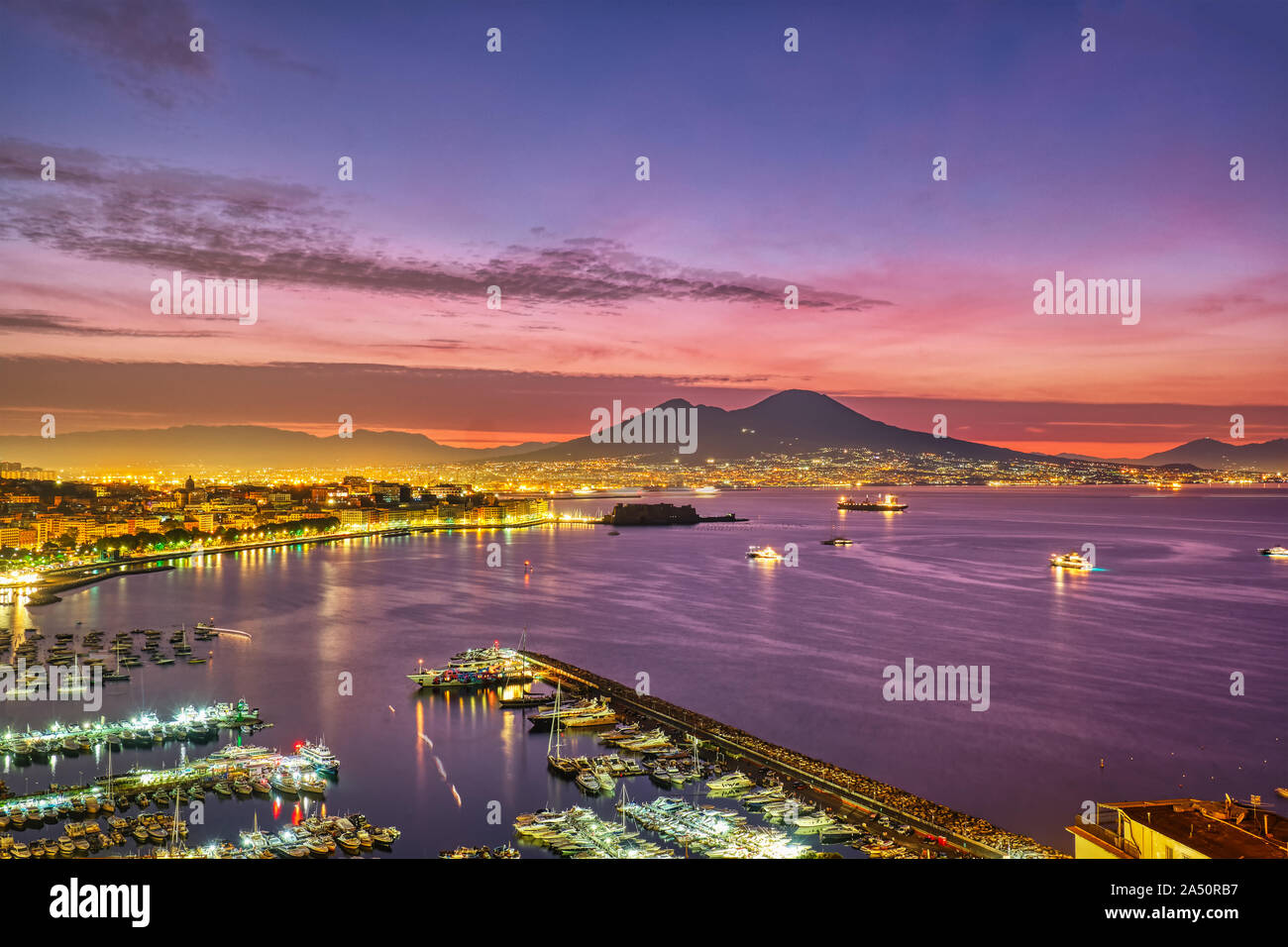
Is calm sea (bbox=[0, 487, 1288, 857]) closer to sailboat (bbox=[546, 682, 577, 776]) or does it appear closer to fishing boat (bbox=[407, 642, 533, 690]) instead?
sailboat (bbox=[546, 682, 577, 776])

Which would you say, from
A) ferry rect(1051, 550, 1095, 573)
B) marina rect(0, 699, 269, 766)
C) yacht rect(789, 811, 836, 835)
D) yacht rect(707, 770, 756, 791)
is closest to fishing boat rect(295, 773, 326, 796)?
marina rect(0, 699, 269, 766)

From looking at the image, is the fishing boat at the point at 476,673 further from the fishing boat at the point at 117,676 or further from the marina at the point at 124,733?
the fishing boat at the point at 117,676

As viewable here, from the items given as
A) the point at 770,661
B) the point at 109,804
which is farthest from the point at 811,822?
the point at 770,661

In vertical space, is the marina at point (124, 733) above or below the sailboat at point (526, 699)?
above

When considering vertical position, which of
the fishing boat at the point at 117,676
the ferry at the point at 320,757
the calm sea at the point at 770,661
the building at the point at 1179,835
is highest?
the building at the point at 1179,835

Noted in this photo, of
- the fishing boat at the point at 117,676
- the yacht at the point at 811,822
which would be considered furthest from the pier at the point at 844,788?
the fishing boat at the point at 117,676

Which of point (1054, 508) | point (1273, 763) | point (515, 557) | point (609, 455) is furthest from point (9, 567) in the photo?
point (609, 455)
